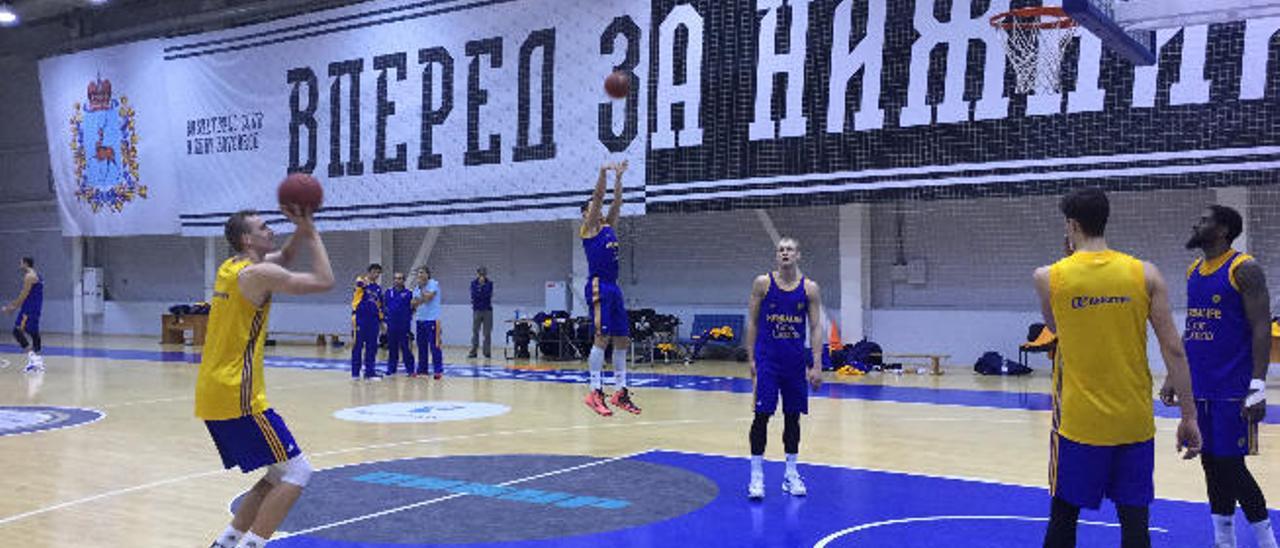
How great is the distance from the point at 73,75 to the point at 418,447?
73.5ft

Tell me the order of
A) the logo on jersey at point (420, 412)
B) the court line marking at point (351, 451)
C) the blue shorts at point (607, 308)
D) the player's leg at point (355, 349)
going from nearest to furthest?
the court line marking at point (351, 451) → the blue shorts at point (607, 308) → the logo on jersey at point (420, 412) → the player's leg at point (355, 349)

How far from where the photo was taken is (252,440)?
4855 mm

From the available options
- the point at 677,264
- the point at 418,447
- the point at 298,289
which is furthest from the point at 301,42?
the point at 298,289

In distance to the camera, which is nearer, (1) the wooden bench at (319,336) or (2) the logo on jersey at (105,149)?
(1) the wooden bench at (319,336)

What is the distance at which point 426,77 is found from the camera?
838 inches

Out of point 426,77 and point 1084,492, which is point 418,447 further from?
point 426,77

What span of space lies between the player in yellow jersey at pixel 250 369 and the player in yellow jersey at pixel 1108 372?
120 inches

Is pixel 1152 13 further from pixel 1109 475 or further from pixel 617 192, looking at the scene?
pixel 1109 475

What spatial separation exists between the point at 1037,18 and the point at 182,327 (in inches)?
800

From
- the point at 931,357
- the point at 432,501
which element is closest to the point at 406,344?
the point at 931,357

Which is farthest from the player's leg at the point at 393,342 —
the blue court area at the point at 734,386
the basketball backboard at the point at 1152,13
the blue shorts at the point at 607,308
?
the basketball backboard at the point at 1152,13

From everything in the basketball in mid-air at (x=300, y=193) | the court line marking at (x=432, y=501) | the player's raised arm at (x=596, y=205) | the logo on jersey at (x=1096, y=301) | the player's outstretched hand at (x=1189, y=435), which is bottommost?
the court line marking at (x=432, y=501)

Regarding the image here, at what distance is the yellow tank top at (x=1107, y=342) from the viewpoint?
372 cm

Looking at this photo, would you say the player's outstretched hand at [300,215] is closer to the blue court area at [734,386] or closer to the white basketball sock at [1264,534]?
the white basketball sock at [1264,534]
